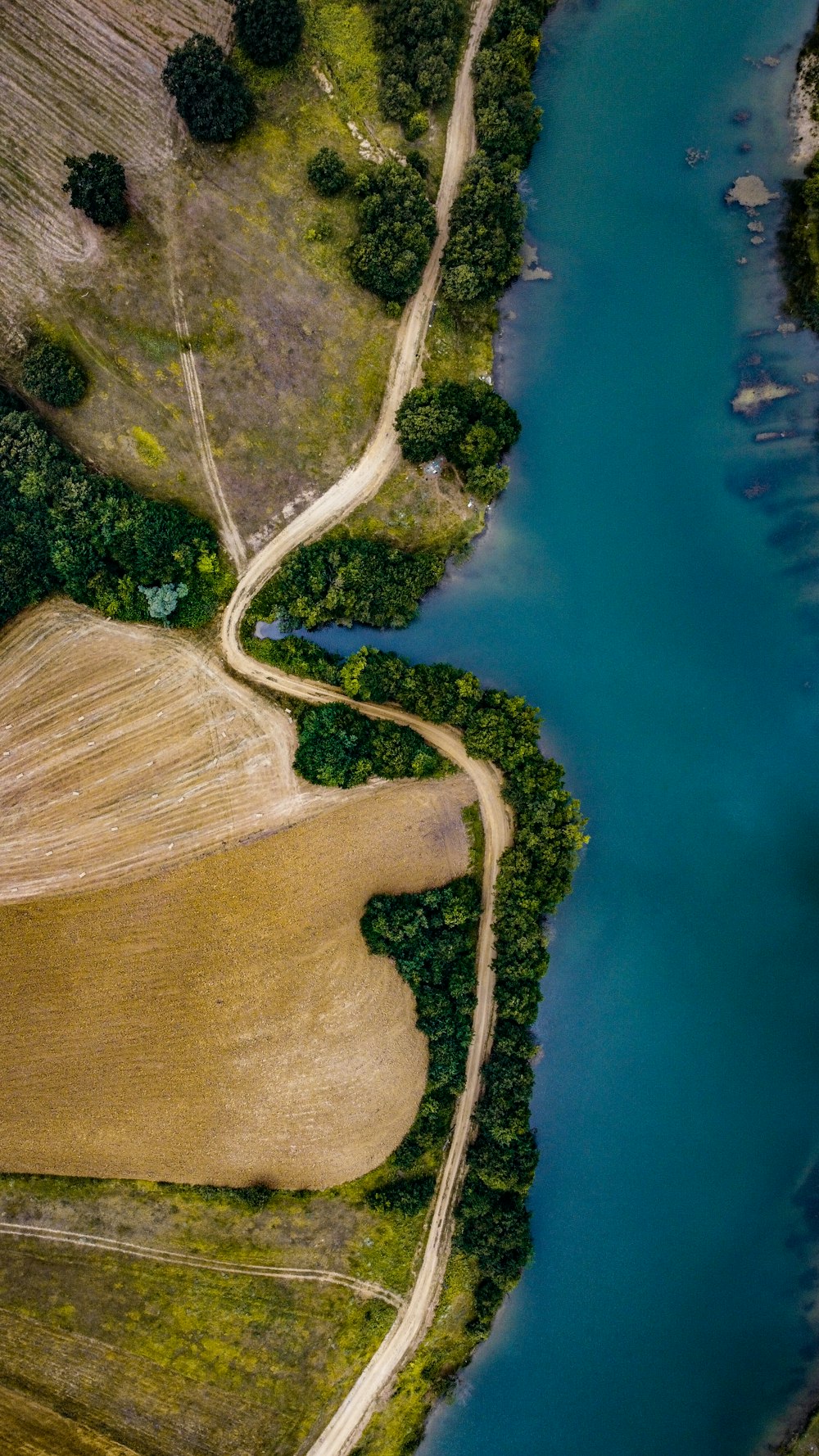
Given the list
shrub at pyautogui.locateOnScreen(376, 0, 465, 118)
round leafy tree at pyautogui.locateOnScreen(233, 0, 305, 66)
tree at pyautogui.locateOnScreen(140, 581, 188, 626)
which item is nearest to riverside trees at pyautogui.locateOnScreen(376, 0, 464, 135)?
shrub at pyautogui.locateOnScreen(376, 0, 465, 118)

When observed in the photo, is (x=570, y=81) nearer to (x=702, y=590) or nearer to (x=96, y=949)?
(x=702, y=590)

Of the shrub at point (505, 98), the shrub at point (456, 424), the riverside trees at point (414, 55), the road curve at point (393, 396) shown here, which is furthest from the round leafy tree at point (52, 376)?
the shrub at point (505, 98)

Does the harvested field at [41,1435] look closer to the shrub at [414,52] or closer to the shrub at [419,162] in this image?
the shrub at [419,162]

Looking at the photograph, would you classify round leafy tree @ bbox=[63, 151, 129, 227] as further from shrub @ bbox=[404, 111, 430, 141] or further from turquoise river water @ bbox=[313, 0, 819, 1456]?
turquoise river water @ bbox=[313, 0, 819, 1456]

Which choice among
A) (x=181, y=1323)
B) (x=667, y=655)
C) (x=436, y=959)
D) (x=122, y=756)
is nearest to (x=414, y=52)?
(x=667, y=655)

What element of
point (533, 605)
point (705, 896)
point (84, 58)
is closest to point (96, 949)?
point (533, 605)
